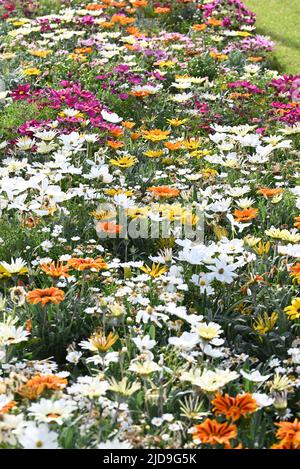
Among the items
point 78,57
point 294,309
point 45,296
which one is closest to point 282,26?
point 78,57

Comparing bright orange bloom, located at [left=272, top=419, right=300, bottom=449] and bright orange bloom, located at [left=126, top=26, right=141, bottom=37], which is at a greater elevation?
bright orange bloom, located at [left=272, top=419, right=300, bottom=449]

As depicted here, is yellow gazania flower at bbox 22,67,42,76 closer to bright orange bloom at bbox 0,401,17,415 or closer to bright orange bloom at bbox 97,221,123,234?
bright orange bloom at bbox 97,221,123,234

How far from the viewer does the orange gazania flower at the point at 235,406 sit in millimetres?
2656

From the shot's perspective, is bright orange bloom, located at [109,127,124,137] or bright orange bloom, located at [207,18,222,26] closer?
bright orange bloom, located at [109,127,124,137]

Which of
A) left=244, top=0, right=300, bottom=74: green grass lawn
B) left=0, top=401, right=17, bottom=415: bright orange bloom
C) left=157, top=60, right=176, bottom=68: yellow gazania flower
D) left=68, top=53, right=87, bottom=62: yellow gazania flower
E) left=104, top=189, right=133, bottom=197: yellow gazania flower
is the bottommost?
left=244, top=0, right=300, bottom=74: green grass lawn

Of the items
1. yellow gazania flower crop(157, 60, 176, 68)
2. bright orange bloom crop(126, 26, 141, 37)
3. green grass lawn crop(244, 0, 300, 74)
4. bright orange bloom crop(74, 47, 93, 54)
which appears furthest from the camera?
green grass lawn crop(244, 0, 300, 74)

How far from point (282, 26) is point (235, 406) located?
8016 mm

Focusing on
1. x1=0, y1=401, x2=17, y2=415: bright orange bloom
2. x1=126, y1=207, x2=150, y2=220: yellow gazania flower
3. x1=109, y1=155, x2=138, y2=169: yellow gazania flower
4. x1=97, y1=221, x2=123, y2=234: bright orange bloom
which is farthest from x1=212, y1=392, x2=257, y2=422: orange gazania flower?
x1=109, y1=155, x2=138, y2=169: yellow gazania flower

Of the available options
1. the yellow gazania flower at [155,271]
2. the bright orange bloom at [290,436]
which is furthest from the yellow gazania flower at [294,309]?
the bright orange bloom at [290,436]

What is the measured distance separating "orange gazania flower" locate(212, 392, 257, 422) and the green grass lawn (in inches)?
243

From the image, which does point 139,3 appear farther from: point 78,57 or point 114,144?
point 114,144

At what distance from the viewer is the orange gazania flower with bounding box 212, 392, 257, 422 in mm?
2656

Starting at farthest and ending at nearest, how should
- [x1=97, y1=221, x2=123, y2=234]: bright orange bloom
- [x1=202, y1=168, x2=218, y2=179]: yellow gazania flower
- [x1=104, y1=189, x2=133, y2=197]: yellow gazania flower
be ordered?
[x1=202, y1=168, x2=218, y2=179]: yellow gazania flower → [x1=104, y1=189, x2=133, y2=197]: yellow gazania flower → [x1=97, y1=221, x2=123, y2=234]: bright orange bloom

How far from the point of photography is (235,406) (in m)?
2.69
